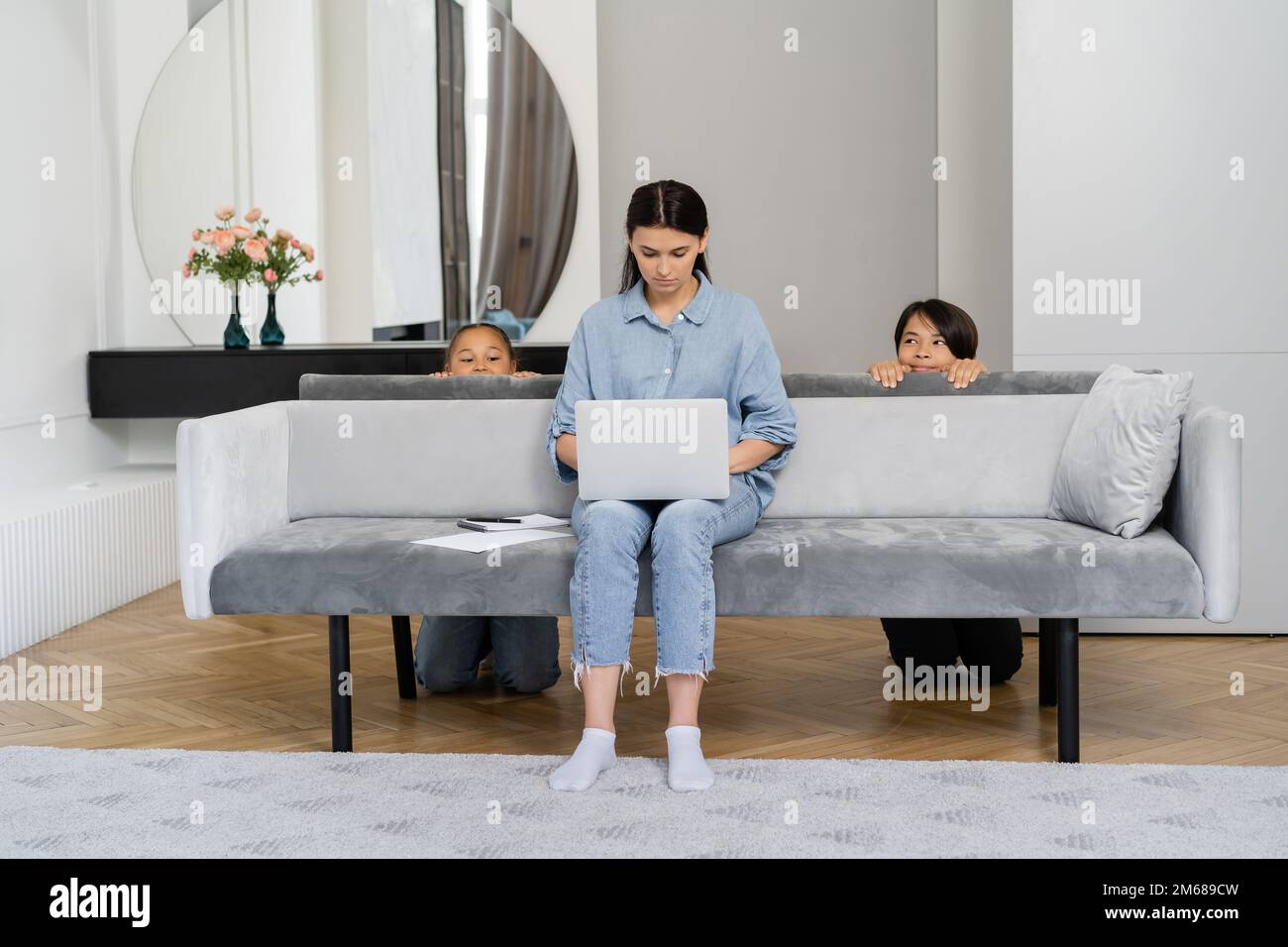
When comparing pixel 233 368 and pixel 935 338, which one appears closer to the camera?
pixel 935 338

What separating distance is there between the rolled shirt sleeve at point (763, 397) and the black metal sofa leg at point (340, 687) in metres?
0.88

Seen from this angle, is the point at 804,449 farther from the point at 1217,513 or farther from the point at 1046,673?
the point at 1217,513

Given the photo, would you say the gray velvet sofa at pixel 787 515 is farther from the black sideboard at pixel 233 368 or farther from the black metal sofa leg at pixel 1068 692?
the black sideboard at pixel 233 368

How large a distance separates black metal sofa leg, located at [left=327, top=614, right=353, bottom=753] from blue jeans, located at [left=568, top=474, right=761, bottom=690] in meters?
0.48

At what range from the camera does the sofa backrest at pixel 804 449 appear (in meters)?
2.95

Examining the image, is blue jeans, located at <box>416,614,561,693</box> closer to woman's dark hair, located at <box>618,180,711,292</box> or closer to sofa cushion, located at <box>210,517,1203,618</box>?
sofa cushion, located at <box>210,517,1203,618</box>

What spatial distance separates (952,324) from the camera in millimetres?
3207

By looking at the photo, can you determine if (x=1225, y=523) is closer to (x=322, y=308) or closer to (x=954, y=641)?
(x=954, y=641)

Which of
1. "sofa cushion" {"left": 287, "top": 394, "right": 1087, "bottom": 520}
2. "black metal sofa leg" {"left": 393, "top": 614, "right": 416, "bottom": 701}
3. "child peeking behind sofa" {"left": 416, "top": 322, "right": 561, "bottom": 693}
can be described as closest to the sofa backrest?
"sofa cushion" {"left": 287, "top": 394, "right": 1087, "bottom": 520}

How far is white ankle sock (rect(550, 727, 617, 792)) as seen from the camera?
7.91ft

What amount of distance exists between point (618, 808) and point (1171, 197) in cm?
236

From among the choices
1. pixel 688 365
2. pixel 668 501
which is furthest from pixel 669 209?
pixel 668 501

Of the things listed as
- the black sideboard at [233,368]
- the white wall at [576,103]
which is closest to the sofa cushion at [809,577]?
the black sideboard at [233,368]

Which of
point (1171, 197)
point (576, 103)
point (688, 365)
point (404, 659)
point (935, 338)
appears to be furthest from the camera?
point (576, 103)
